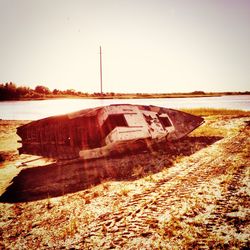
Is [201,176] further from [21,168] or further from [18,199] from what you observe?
[21,168]

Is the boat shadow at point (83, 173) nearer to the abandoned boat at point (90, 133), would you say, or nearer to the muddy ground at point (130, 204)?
the muddy ground at point (130, 204)

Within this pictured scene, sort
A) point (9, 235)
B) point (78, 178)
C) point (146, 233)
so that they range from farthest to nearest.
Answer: point (78, 178), point (9, 235), point (146, 233)

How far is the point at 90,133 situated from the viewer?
961 centimetres

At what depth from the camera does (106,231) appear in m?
4.12

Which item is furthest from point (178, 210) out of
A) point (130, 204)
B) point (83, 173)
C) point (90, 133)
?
point (90, 133)

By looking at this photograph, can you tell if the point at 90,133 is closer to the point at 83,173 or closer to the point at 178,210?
the point at 83,173

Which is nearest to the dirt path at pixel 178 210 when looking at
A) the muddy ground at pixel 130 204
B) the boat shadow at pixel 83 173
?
the muddy ground at pixel 130 204

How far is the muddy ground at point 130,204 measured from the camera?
152 inches

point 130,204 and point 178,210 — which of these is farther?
point 130,204

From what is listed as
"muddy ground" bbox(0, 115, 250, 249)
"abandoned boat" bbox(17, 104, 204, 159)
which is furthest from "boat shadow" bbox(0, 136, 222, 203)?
"abandoned boat" bbox(17, 104, 204, 159)

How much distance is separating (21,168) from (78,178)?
3.21m

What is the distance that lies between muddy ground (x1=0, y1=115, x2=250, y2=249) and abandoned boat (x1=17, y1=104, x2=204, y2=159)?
70 cm

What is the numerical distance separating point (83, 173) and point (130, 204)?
3.19 metres

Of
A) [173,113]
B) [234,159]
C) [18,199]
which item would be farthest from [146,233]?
[173,113]
